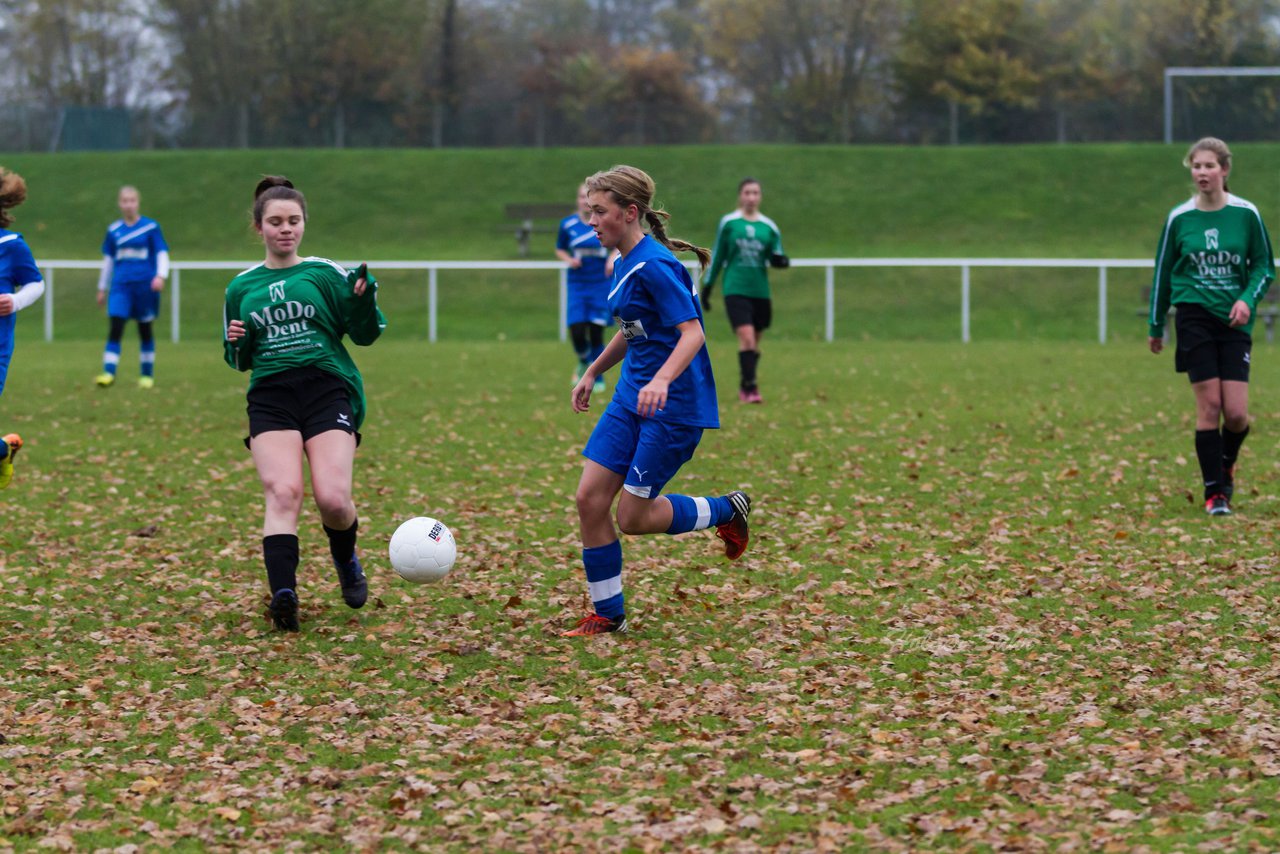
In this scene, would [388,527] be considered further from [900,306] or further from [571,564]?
[900,306]

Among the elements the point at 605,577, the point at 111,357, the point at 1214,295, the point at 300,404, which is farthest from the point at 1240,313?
the point at 111,357

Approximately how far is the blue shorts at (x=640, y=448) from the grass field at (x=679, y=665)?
2.32 feet

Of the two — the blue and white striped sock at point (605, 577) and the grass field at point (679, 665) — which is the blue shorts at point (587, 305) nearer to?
the grass field at point (679, 665)

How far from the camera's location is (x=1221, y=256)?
9211mm

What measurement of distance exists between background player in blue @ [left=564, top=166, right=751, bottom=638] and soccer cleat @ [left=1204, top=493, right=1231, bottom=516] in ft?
13.6

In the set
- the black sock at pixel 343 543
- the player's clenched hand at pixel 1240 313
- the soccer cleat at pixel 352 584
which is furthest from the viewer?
the player's clenched hand at pixel 1240 313

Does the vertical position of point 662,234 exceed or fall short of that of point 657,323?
it exceeds it

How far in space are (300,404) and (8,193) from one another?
2000mm

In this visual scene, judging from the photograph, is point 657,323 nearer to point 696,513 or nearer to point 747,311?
point 696,513

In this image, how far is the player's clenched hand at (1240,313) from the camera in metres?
9.04

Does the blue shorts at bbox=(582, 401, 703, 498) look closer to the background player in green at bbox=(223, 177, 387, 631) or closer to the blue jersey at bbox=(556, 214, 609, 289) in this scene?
the background player in green at bbox=(223, 177, 387, 631)

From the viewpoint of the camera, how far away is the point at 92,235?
4031cm

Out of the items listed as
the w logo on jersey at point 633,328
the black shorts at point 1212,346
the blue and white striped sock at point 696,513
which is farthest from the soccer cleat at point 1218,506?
the w logo on jersey at point 633,328

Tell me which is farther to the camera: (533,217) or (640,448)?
(533,217)
